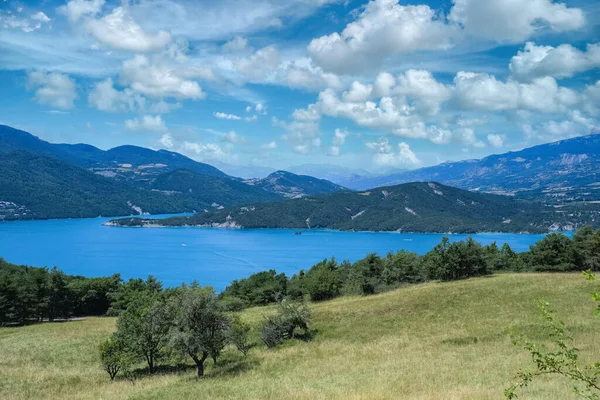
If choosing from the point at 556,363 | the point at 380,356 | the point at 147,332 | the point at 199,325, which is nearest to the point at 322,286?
the point at 380,356

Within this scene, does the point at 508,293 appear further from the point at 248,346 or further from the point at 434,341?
the point at 248,346

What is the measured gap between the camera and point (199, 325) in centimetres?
2678

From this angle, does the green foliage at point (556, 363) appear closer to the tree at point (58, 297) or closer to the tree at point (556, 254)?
the tree at point (556, 254)

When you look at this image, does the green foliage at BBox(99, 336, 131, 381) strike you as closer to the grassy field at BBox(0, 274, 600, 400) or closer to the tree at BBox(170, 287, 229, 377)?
the grassy field at BBox(0, 274, 600, 400)

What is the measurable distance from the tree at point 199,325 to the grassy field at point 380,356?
1.79 meters

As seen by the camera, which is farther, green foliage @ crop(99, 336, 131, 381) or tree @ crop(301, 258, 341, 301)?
tree @ crop(301, 258, 341, 301)

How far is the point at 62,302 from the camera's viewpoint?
72.2 m

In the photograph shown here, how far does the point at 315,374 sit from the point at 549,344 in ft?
44.8

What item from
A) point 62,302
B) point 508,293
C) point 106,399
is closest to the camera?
point 106,399

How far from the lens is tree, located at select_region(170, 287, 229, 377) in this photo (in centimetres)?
2612

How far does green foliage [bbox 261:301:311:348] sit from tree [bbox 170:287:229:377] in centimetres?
797

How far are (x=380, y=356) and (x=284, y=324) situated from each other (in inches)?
440

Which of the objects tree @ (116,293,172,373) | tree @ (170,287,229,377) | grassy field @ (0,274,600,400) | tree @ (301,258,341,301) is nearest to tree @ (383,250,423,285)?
tree @ (301,258,341,301)

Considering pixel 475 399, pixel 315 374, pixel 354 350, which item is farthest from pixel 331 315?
pixel 475 399
